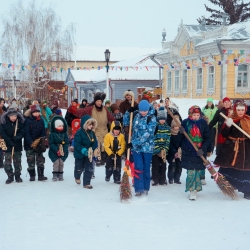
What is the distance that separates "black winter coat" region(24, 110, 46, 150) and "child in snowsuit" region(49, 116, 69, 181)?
0.23 m

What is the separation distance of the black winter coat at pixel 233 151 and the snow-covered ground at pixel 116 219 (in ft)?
1.81

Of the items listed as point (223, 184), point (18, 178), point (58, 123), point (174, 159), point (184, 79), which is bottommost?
point (18, 178)

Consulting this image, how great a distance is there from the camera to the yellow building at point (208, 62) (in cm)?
2233

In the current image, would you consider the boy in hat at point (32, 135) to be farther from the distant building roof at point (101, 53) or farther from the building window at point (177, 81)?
the distant building roof at point (101, 53)

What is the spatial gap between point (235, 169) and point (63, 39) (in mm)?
33533

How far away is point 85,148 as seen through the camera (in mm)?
8242

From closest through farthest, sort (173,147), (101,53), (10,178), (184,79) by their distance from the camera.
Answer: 1. (173,147)
2. (10,178)
3. (184,79)
4. (101,53)

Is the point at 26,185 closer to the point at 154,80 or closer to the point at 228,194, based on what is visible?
the point at 228,194

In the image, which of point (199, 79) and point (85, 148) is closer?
point (85, 148)

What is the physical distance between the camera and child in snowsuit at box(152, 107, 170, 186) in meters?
8.23

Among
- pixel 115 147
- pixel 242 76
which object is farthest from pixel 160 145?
pixel 242 76

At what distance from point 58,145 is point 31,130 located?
59 cm

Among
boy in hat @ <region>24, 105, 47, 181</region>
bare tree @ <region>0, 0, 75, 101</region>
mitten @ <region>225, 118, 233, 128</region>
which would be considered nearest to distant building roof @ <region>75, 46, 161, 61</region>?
bare tree @ <region>0, 0, 75, 101</region>

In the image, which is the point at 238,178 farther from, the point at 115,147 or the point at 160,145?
the point at 115,147
